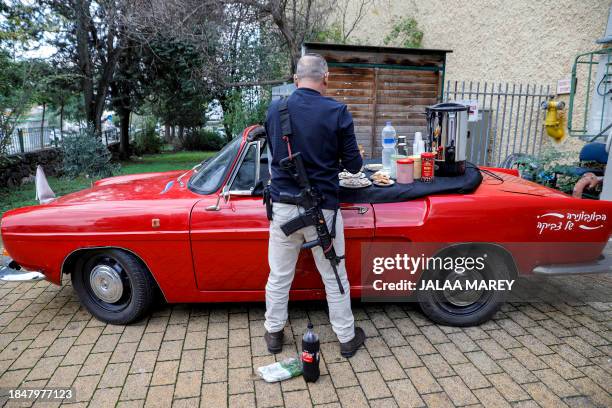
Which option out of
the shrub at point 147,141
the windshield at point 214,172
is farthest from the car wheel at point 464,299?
the shrub at point 147,141

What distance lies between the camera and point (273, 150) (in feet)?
9.67

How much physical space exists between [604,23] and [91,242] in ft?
25.8

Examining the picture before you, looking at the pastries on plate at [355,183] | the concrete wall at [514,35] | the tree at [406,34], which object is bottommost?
the pastries on plate at [355,183]

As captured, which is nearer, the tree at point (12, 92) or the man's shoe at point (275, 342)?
the man's shoe at point (275, 342)

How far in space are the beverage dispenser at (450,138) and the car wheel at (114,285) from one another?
2630 mm

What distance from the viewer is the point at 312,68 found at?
2.88 meters

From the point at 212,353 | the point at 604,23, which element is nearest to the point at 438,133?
the point at 212,353

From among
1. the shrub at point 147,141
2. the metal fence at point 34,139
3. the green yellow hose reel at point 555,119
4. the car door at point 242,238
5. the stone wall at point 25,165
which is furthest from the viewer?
the shrub at point 147,141

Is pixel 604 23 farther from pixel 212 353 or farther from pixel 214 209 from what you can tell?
pixel 212 353

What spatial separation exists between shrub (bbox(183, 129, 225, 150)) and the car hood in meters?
22.6

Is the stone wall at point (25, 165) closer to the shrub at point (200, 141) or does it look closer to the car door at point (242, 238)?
the car door at point (242, 238)

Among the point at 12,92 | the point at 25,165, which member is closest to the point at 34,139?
the point at 25,165

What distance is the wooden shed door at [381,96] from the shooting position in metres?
6.82

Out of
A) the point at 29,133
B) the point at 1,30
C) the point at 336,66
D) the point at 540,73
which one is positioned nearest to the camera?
the point at 336,66
